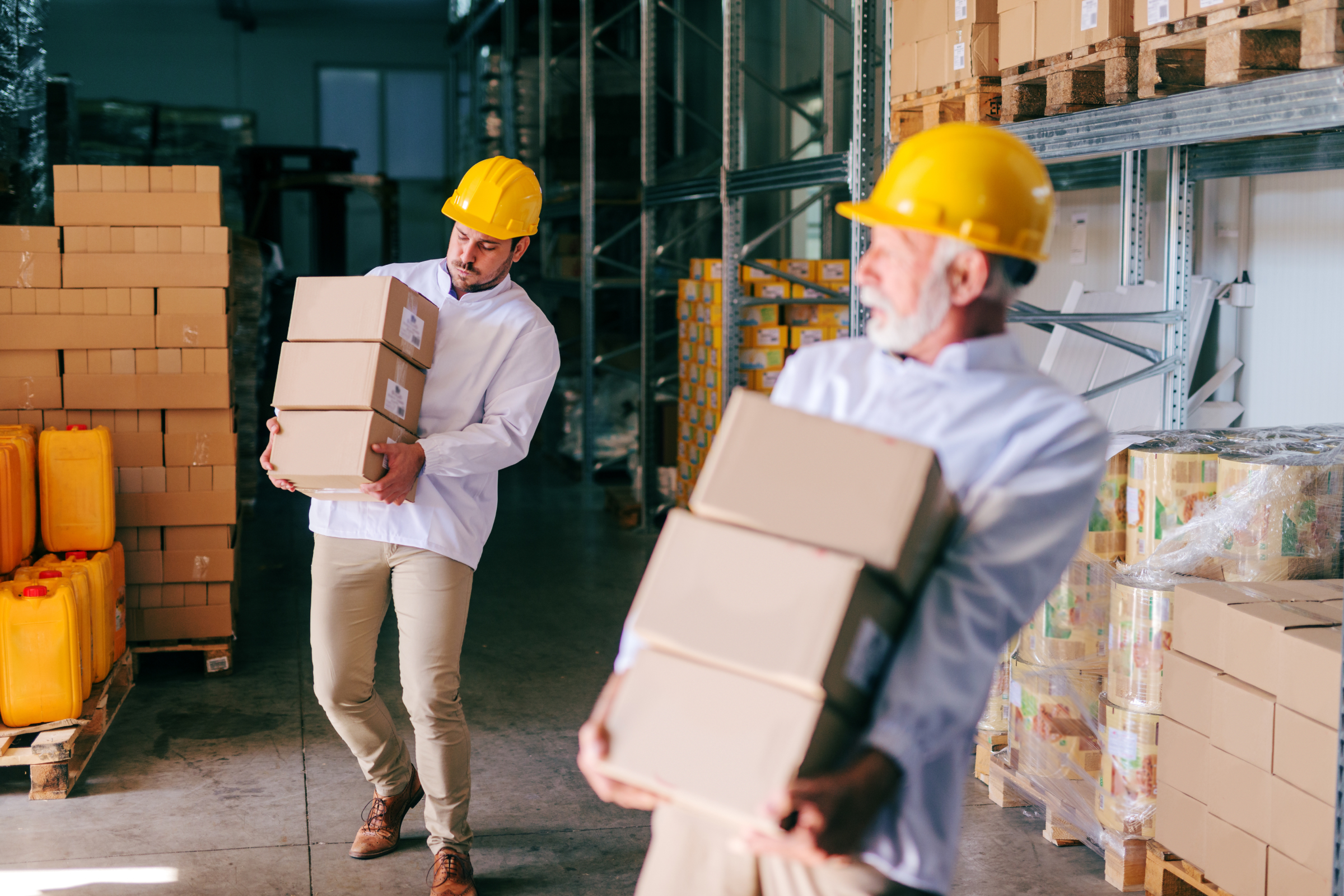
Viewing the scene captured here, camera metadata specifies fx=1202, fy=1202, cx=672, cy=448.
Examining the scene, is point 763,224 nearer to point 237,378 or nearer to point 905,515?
point 237,378

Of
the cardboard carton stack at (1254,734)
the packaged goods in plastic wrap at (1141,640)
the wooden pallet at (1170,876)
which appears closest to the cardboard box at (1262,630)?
the cardboard carton stack at (1254,734)

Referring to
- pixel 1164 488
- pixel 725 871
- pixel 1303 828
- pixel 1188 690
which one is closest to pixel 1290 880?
pixel 1303 828

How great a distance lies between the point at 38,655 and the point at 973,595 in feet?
11.6

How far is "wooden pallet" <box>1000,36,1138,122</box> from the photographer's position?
131 inches

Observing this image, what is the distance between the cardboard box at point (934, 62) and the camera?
422 cm

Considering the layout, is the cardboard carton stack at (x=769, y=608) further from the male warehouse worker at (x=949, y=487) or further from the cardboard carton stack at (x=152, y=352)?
the cardboard carton stack at (x=152, y=352)

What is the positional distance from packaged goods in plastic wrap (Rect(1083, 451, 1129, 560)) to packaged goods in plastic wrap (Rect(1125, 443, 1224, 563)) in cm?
2

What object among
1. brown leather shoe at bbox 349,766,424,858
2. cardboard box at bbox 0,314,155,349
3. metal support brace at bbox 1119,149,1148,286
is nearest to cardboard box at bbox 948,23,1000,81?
metal support brace at bbox 1119,149,1148,286

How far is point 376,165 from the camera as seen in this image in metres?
18.4

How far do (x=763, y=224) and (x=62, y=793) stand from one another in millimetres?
8185

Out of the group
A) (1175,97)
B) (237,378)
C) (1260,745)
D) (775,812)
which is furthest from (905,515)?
(237,378)

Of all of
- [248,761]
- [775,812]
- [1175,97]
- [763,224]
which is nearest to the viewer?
[775,812]

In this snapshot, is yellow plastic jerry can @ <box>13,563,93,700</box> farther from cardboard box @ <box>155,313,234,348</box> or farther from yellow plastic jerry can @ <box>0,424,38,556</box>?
cardboard box @ <box>155,313,234,348</box>

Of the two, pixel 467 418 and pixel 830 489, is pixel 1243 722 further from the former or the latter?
pixel 467 418
